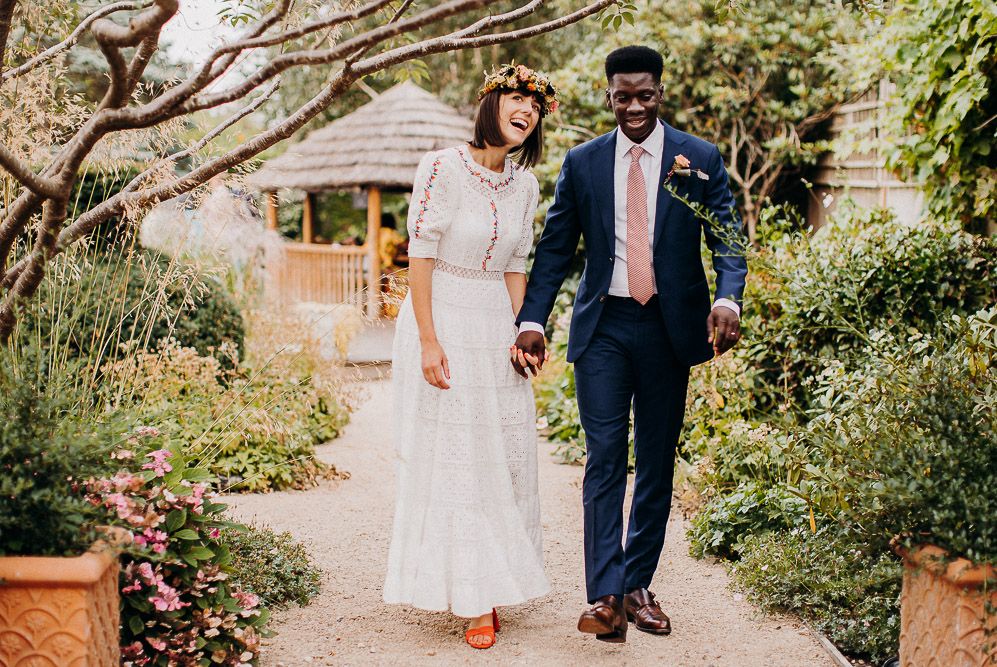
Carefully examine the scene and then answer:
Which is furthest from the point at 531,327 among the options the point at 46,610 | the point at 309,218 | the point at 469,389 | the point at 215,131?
the point at 309,218

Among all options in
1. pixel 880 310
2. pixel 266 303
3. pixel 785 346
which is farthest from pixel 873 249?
pixel 266 303

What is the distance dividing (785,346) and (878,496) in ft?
9.24

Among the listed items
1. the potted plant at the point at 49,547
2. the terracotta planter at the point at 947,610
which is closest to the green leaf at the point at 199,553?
the potted plant at the point at 49,547

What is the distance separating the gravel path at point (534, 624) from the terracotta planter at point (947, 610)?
685 millimetres

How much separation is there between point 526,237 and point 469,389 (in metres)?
0.63

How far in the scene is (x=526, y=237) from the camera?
3.92m

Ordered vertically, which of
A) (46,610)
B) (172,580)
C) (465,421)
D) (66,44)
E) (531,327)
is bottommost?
(172,580)

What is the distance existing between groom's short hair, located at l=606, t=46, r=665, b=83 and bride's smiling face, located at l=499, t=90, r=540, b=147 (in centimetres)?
30

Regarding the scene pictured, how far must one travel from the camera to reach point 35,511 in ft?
8.54

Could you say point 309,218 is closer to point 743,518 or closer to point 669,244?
point 743,518

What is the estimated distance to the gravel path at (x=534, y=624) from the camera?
3.62 m

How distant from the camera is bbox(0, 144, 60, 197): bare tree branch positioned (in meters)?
2.53

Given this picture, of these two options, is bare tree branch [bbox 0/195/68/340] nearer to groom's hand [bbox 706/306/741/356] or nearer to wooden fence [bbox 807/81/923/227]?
groom's hand [bbox 706/306/741/356]

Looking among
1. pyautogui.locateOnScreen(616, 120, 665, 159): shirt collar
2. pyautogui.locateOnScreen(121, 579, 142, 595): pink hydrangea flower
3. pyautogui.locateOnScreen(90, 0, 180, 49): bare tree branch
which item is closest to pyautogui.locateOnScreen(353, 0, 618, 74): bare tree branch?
pyautogui.locateOnScreen(90, 0, 180, 49): bare tree branch
